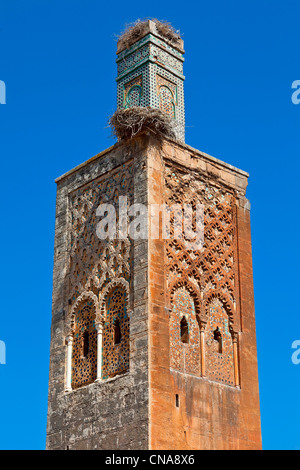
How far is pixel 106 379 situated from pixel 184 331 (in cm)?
140

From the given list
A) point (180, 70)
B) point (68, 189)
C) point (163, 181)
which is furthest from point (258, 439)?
point (180, 70)

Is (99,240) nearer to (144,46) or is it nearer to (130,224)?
(130,224)

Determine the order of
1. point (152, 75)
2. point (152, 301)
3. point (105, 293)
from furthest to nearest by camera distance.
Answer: point (152, 75), point (105, 293), point (152, 301)

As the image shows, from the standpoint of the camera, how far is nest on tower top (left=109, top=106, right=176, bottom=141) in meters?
13.5

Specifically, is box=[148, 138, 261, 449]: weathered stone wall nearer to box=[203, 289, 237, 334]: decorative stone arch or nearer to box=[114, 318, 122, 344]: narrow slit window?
box=[203, 289, 237, 334]: decorative stone arch

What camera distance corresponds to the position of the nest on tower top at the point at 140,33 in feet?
50.1

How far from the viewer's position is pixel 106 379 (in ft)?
42.8

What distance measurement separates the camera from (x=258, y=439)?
44.4 feet

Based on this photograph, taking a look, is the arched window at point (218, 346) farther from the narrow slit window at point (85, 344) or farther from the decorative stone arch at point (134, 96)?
the decorative stone arch at point (134, 96)

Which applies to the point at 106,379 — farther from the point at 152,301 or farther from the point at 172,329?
the point at 152,301

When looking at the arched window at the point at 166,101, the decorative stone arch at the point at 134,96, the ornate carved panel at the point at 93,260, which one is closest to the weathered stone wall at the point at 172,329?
the ornate carved panel at the point at 93,260

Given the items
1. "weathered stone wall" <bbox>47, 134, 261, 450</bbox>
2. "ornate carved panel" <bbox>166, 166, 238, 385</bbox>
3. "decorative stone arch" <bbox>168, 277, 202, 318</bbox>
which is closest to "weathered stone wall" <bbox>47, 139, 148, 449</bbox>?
"weathered stone wall" <bbox>47, 134, 261, 450</bbox>

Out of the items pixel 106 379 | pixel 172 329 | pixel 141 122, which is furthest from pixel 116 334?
pixel 141 122

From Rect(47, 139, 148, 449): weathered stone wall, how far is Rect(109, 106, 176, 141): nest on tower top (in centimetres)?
24
